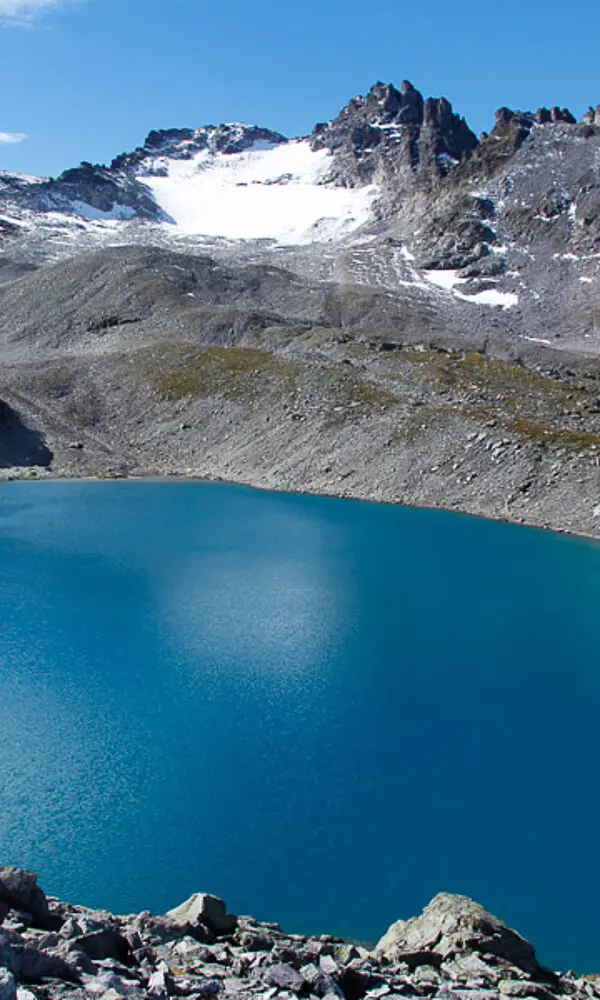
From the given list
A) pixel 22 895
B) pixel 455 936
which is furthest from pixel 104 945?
pixel 455 936

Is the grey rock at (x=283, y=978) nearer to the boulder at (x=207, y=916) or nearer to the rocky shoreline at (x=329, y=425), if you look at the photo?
the boulder at (x=207, y=916)

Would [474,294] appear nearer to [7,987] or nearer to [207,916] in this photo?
[207,916]

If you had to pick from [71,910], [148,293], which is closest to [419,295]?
[148,293]

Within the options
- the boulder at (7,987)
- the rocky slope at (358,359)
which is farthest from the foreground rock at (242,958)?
the rocky slope at (358,359)

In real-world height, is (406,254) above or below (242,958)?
above

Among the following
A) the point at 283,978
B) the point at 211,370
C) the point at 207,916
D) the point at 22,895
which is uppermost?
the point at 211,370

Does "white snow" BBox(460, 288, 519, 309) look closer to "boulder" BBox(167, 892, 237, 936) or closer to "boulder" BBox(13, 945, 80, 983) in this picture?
"boulder" BBox(167, 892, 237, 936)
